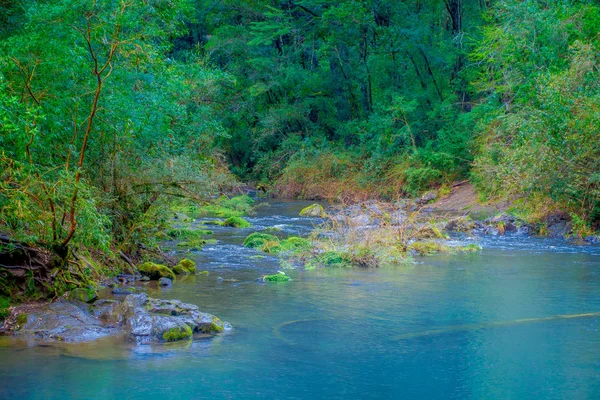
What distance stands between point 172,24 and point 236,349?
10.6 metres

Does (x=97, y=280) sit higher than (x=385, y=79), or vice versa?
(x=385, y=79)

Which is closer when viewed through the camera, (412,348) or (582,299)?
(412,348)

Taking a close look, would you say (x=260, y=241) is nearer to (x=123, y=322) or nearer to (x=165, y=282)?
(x=165, y=282)

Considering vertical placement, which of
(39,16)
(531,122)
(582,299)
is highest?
(39,16)

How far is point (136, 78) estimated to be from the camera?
544 inches

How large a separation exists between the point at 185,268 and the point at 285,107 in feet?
89.1

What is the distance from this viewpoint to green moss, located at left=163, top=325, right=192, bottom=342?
32.7 feet

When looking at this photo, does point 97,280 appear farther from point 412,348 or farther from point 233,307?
point 412,348

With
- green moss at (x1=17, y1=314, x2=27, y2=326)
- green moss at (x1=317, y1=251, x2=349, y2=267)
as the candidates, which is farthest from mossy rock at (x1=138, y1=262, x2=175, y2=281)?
green moss at (x1=17, y1=314, x2=27, y2=326)

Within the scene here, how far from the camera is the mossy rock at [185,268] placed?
591 inches

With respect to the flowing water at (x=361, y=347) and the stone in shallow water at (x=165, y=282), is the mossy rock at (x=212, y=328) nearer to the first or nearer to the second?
the flowing water at (x=361, y=347)

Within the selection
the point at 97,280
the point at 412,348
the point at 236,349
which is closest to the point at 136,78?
the point at 97,280

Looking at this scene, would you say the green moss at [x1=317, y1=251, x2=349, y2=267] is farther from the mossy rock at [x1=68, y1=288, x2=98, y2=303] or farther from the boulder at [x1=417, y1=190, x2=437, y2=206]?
the boulder at [x1=417, y1=190, x2=437, y2=206]

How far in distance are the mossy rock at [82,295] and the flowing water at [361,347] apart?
5.46 feet
